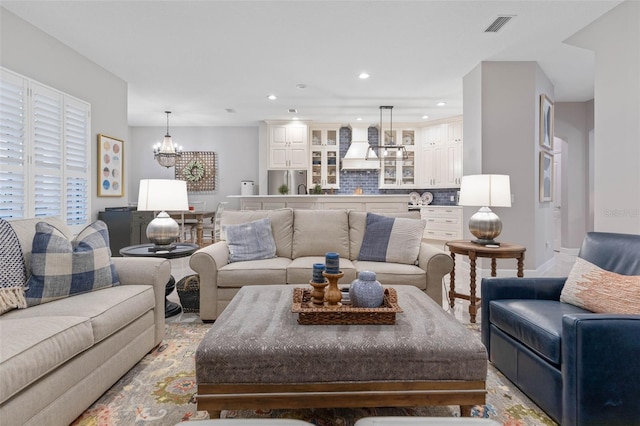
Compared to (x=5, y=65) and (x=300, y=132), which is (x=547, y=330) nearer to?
(x=5, y=65)

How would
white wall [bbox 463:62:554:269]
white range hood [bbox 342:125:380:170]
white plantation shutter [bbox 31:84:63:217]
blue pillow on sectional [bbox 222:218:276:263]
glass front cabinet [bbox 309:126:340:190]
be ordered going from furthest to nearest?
glass front cabinet [bbox 309:126:340:190]
white range hood [bbox 342:125:380:170]
white wall [bbox 463:62:554:269]
white plantation shutter [bbox 31:84:63:217]
blue pillow on sectional [bbox 222:218:276:263]

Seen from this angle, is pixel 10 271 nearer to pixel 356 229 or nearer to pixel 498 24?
pixel 356 229

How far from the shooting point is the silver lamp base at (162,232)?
118 inches

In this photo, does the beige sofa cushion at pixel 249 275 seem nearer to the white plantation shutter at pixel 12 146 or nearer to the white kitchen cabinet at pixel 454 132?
the white plantation shutter at pixel 12 146

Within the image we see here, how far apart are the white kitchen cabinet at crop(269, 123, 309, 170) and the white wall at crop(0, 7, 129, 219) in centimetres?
312

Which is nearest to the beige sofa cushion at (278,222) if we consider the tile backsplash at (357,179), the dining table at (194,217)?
the dining table at (194,217)

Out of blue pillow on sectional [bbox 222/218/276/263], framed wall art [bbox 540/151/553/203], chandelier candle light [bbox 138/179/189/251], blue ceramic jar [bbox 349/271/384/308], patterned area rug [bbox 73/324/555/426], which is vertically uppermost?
framed wall art [bbox 540/151/553/203]

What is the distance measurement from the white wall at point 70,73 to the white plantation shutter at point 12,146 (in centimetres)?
21

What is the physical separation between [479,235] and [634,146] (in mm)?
→ 1621

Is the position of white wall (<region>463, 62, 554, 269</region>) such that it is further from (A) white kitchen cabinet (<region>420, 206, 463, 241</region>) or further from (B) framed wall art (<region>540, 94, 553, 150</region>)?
(A) white kitchen cabinet (<region>420, 206, 463, 241</region>)

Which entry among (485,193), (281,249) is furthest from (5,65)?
(485,193)

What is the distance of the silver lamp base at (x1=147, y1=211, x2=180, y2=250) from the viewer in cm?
299

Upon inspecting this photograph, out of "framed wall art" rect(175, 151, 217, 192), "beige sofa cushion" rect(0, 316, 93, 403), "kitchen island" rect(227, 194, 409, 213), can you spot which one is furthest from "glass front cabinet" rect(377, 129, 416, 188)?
"beige sofa cushion" rect(0, 316, 93, 403)

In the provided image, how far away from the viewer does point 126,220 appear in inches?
184
